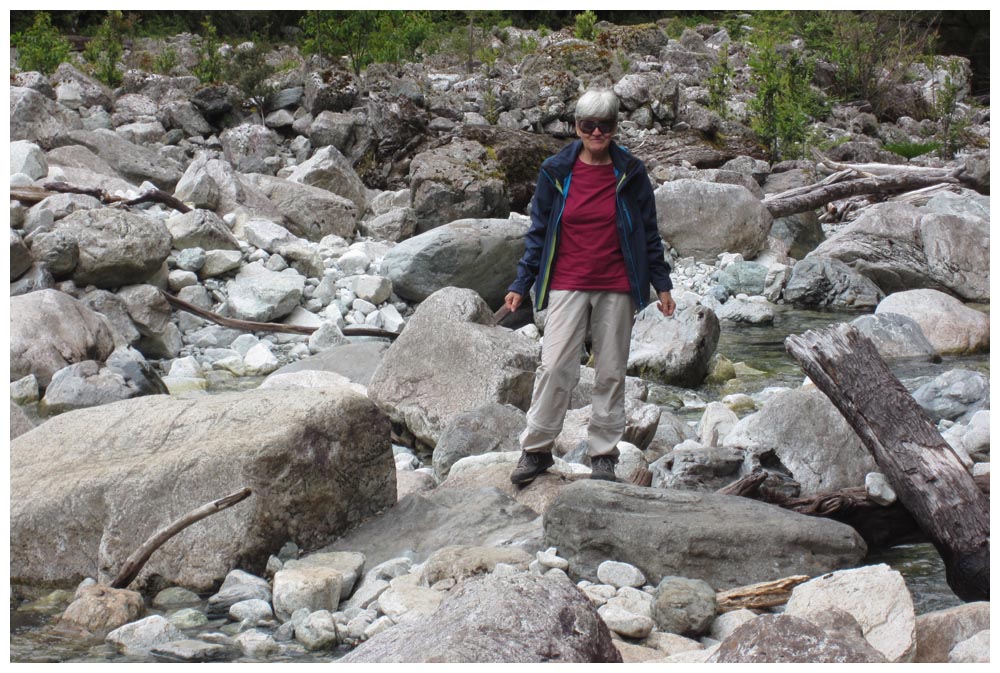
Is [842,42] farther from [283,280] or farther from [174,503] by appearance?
[174,503]

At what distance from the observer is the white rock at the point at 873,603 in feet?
10.4

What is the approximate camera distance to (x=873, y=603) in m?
3.30

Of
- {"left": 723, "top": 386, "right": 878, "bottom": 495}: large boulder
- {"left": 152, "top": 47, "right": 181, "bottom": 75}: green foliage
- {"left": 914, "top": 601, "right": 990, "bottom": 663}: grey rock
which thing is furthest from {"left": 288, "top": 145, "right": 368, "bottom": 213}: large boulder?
{"left": 914, "top": 601, "right": 990, "bottom": 663}: grey rock

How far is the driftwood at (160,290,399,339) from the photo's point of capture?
385 inches

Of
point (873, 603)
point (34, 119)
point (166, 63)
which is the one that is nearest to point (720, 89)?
point (166, 63)

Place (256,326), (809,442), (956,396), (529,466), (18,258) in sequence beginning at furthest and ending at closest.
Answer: (256,326) → (18,258) → (956,396) → (809,442) → (529,466)

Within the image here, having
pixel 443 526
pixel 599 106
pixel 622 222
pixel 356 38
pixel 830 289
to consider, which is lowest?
pixel 830 289

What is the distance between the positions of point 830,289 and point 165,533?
29.7 feet

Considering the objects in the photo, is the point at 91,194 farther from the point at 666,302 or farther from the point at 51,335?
the point at 666,302

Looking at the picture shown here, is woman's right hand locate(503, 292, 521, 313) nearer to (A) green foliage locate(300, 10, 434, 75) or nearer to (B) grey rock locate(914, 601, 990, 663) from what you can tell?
(B) grey rock locate(914, 601, 990, 663)

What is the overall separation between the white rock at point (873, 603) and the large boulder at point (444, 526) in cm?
123

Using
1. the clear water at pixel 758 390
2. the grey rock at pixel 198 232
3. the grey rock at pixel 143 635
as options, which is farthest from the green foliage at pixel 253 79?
the grey rock at pixel 143 635

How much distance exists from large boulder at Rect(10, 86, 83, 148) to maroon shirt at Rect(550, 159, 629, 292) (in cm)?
1166

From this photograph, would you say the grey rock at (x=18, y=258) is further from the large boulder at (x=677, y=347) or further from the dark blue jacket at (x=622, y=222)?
the dark blue jacket at (x=622, y=222)
